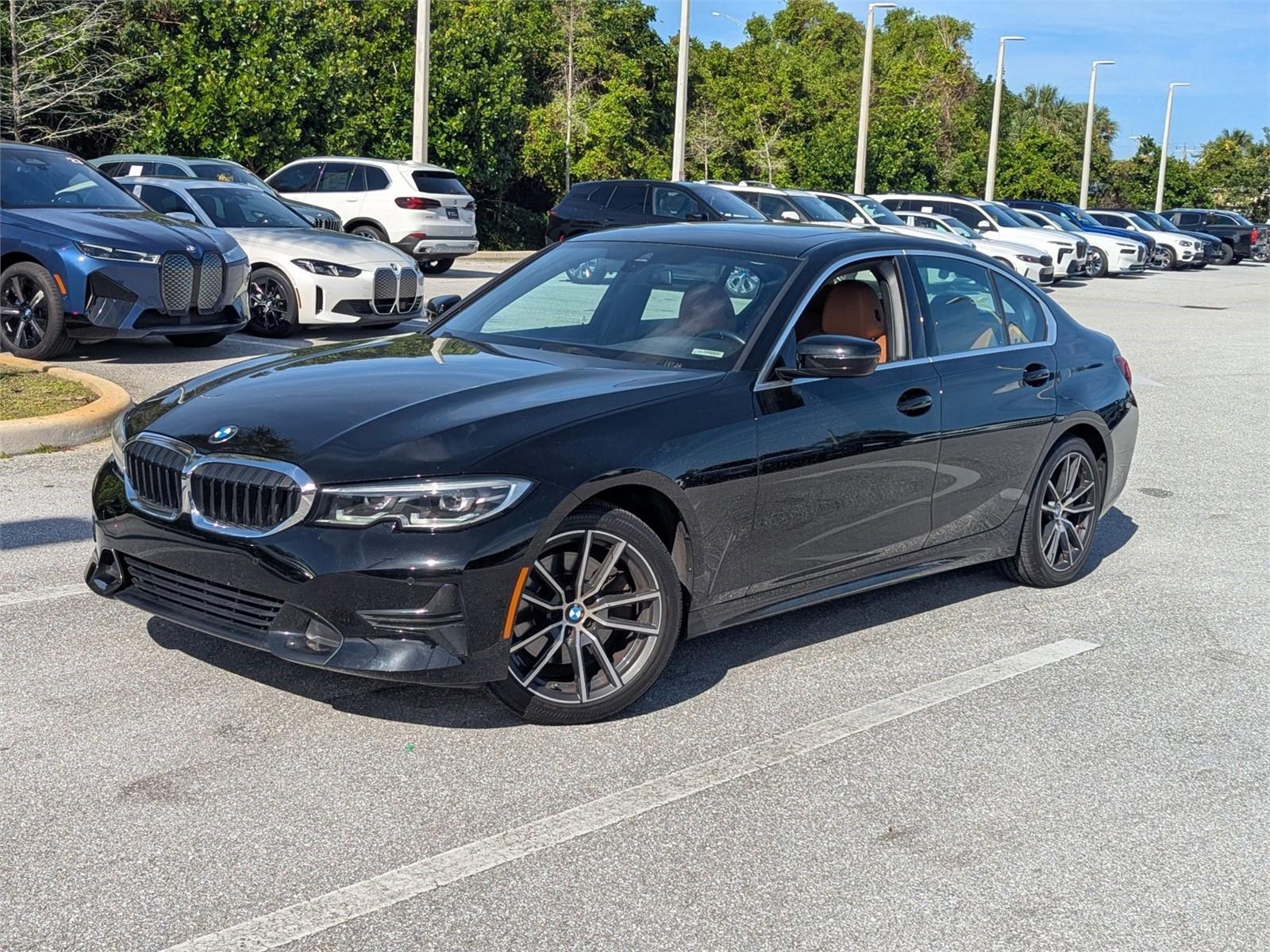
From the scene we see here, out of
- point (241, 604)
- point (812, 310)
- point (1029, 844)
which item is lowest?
point (1029, 844)

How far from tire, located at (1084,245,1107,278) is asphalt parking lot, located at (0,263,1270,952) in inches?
1199

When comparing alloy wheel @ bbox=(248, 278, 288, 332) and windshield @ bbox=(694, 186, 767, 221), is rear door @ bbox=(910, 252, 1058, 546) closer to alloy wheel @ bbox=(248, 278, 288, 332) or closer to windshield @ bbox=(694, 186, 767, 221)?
alloy wheel @ bbox=(248, 278, 288, 332)

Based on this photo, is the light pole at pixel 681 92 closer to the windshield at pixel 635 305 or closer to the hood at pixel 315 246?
the hood at pixel 315 246

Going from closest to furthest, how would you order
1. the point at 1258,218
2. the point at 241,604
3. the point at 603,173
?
1. the point at 241,604
2. the point at 603,173
3. the point at 1258,218

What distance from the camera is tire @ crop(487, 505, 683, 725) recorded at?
466 centimetres

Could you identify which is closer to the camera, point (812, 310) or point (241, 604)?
point (241, 604)

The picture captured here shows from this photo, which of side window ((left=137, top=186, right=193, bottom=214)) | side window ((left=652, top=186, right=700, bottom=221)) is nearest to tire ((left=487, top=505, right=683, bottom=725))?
side window ((left=137, top=186, right=193, bottom=214))

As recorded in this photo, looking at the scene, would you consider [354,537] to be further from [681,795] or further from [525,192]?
[525,192]

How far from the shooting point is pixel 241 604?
4.54m

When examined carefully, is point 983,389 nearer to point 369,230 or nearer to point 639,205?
point 369,230

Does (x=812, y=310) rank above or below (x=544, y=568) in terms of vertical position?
above

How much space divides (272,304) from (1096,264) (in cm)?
2692

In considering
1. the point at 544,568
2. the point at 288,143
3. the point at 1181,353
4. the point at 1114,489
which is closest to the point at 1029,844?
the point at 544,568

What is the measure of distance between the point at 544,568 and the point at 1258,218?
8496cm
